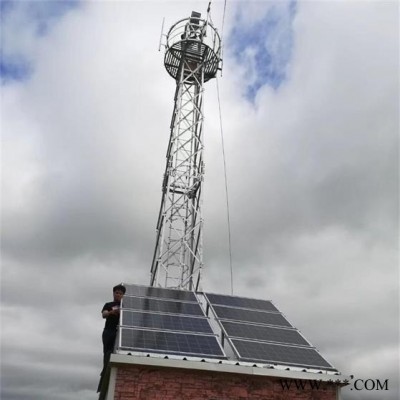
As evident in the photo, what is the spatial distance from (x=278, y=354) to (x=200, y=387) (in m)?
2.66

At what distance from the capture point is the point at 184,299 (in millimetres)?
14602

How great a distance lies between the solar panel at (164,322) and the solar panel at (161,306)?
0.39 m

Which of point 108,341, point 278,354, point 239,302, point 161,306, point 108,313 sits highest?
point 239,302

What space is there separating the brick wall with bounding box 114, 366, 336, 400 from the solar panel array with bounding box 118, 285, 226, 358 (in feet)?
1.66

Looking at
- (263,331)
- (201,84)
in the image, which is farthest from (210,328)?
(201,84)

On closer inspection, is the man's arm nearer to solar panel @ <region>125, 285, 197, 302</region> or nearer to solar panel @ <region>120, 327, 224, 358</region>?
solar panel @ <region>120, 327, 224, 358</region>

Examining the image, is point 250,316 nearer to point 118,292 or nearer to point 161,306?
point 161,306

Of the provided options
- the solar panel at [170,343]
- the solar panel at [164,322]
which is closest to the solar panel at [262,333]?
the solar panel at [164,322]

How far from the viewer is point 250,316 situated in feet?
47.5

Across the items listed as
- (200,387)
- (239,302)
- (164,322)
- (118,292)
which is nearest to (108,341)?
(118,292)

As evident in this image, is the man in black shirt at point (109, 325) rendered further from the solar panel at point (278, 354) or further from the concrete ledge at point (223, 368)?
the solar panel at point (278, 354)

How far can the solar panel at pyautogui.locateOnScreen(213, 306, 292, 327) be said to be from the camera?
555 inches

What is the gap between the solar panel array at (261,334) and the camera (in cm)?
1205

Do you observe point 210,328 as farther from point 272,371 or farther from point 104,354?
point 104,354
